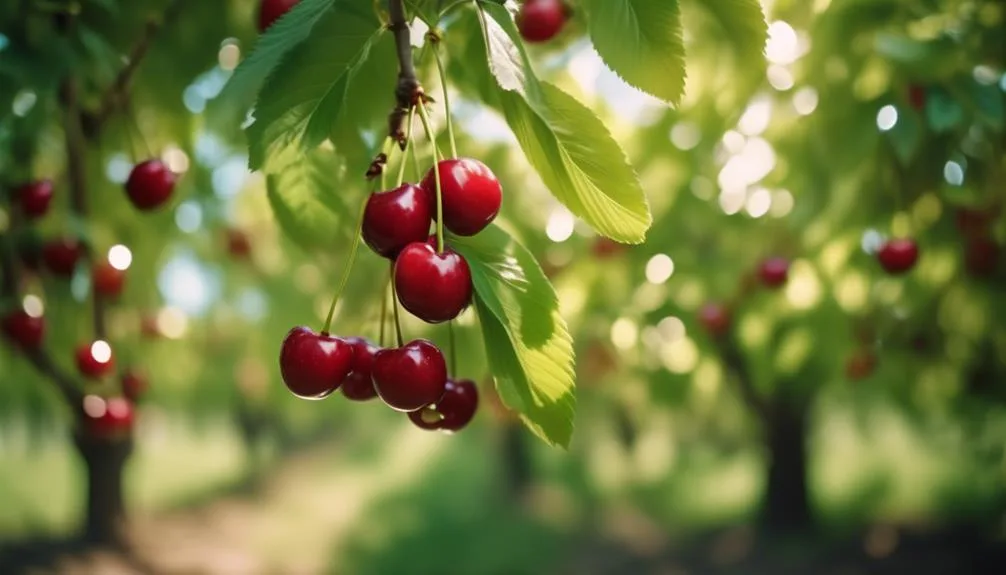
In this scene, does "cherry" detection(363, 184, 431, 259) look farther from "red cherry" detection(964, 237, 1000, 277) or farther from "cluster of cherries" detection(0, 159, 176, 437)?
"red cherry" detection(964, 237, 1000, 277)

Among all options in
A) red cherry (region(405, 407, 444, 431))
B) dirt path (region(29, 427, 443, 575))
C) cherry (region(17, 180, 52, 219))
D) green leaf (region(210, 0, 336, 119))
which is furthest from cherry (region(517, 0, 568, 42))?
dirt path (region(29, 427, 443, 575))

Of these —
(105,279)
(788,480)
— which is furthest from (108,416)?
(788,480)

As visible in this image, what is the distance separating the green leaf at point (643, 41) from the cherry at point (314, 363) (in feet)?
1.80

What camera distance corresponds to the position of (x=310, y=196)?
141 cm

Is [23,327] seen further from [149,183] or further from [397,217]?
[397,217]

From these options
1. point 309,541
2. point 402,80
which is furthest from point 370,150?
point 309,541

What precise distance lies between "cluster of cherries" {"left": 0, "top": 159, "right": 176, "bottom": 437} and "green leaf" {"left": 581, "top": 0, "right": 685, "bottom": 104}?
119cm

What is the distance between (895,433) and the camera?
36.3 ft

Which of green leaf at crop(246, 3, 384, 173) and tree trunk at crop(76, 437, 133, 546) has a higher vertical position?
green leaf at crop(246, 3, 384, 173)

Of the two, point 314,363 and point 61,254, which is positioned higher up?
point 61,254

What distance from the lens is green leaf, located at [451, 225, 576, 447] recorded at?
38.5 inches

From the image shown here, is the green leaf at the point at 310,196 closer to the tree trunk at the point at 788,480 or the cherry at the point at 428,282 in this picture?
the cherry at the point at 428,282

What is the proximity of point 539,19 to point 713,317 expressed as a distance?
5.98 feet

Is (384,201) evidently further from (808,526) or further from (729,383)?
(808,526)
